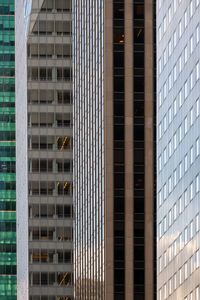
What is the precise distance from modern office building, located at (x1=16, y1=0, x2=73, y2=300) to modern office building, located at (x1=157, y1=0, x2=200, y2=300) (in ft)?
281

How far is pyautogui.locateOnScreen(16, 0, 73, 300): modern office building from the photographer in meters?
186

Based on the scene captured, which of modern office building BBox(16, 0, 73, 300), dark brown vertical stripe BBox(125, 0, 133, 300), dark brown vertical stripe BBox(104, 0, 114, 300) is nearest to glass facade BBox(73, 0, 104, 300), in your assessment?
dark brown vertical stripe BBox(104, 0, 114, 300)

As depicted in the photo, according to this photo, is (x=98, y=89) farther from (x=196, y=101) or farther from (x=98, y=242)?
(x=196, y=101)

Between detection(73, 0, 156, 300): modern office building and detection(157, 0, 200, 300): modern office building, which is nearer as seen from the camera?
detection(157, 0, 200, 300): modern office building

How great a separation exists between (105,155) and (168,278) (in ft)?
153

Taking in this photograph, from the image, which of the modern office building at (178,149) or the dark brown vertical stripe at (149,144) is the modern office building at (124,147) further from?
the modern office building at (178,149)

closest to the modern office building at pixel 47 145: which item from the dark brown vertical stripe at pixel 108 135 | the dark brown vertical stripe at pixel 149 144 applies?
the dark brown vertical stripe at pixel 108 135

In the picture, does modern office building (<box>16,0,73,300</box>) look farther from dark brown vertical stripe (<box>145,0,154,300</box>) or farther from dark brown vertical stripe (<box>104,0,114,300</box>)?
dark brown vertical stripe (<box>145,0,154,300</box>)

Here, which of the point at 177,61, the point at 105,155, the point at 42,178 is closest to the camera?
the point at 177,61

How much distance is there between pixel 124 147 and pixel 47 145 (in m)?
49.1

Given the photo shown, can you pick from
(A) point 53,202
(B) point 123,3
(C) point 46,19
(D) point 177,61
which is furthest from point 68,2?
→ (D) point 177,61

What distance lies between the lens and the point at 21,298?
192000 millimetres

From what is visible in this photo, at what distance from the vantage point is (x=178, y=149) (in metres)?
91.2

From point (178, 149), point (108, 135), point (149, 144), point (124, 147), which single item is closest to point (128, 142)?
point (124, 147)
